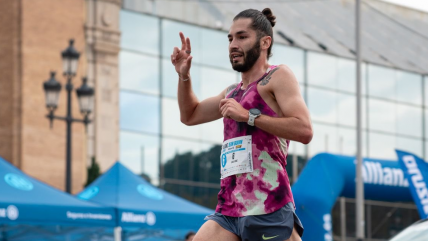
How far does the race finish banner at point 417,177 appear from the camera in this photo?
40.4 feet

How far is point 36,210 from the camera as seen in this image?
400 inches

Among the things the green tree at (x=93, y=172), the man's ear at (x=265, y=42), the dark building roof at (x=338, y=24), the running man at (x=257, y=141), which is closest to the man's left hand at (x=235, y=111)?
the running man at (x=257, y=141)

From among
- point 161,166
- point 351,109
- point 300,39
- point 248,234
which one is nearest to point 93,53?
point 161,166

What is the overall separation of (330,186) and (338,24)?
20.7 metres

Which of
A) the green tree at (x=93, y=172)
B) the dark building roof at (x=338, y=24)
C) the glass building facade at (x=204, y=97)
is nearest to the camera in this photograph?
the green tree at (x=93, y=172)

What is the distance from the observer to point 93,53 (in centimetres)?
2580

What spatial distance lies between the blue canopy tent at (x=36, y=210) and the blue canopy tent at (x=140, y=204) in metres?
0.36

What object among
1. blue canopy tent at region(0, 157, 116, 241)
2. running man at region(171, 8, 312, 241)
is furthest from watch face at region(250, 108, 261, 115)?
blue canopy tent at region(0, 157, 116, 241)

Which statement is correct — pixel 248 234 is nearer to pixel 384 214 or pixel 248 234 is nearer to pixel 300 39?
pixel 300 39

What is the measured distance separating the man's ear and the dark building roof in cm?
2297

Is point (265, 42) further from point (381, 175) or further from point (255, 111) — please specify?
point (381, 175)

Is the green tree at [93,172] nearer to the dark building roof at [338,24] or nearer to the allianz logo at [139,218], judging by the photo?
the dark building roof at [338,24]

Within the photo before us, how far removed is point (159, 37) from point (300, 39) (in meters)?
5.94

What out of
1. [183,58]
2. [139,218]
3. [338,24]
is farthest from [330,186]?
[338,24]
